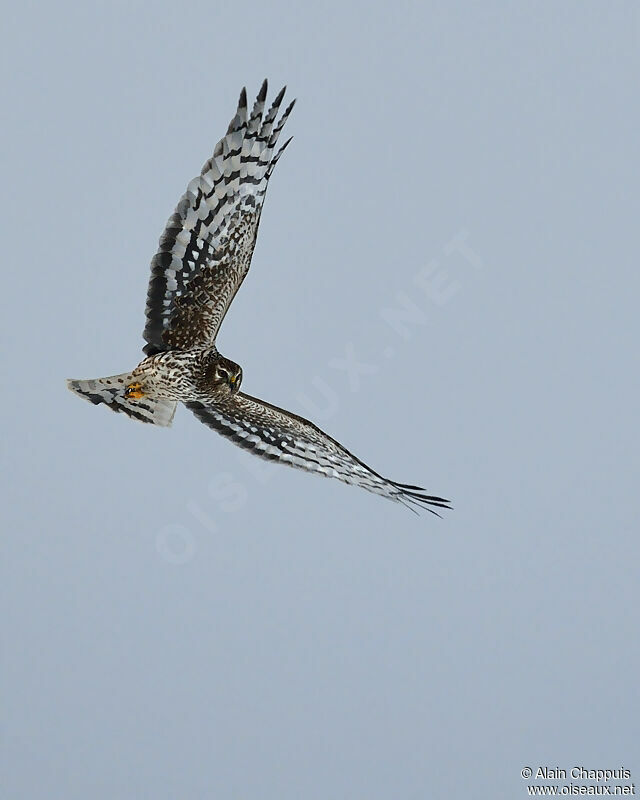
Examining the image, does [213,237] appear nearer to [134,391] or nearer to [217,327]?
[217,327]

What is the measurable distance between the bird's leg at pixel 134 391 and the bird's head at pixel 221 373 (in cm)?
54

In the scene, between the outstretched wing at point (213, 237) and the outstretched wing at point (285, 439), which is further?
the outstretched wing at point (285, 439)

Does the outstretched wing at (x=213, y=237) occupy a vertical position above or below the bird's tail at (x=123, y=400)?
above

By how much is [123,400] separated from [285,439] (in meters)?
1.33

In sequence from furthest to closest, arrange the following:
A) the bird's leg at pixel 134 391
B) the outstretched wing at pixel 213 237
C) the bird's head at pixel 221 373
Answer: the bird's leg at pixel 134 391
the bird's head at pixel 221 373
the outstretched wing at pixel 213 237

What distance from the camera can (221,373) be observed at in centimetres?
919

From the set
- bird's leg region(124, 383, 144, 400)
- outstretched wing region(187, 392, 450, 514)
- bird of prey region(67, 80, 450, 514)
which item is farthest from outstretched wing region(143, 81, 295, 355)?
outstretched wing region(187, 392, 450, 514)

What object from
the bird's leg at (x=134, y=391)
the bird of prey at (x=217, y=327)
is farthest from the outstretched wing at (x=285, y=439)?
the bird's leg at (x=134, y=391)

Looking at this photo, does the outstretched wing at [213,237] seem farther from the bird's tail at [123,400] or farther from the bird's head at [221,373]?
the bird's tail at [123,400]

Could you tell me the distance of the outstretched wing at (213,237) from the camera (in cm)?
856

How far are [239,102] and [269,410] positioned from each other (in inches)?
99.2

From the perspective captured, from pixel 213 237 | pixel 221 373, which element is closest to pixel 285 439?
pixel 221 373

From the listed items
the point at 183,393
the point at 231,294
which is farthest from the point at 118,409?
the point at 231,294

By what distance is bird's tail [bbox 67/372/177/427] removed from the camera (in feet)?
30.6
